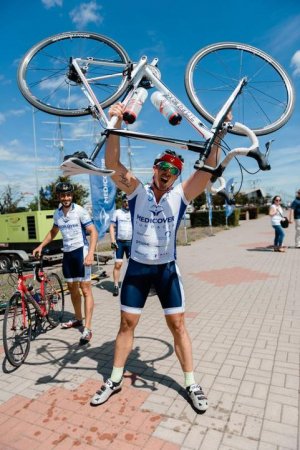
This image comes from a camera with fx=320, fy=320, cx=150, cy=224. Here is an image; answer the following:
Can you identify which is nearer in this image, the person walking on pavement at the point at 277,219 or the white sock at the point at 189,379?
the white sock at the point at 189,379

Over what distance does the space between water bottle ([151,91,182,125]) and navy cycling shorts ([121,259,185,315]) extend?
1.47 meters

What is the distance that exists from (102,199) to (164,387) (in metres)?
6.29

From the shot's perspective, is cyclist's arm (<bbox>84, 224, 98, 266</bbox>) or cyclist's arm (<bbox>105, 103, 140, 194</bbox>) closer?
cyclist's arm (<bbox>105, 103, 140, 194</bbox>)

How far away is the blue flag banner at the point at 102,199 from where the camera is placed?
8945mm

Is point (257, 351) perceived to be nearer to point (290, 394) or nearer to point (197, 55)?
point (290, 394)

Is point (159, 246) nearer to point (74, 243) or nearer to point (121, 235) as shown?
point (74, 243)

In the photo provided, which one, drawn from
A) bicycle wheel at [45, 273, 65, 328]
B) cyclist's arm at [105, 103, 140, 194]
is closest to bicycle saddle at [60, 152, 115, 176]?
cyclist's arm at [105, 103, 140, 194]

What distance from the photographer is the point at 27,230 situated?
14914 mm

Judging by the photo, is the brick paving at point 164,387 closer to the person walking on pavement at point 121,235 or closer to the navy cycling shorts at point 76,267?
the navy cycling shorts at point 76,267

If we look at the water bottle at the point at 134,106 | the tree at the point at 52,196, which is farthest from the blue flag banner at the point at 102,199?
the tree at the point at 52,196

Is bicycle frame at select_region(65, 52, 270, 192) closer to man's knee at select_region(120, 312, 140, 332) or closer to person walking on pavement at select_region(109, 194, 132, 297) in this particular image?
man's knee at select_region(120, 312, 140, 332)

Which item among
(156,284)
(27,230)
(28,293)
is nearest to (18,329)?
(28,293)

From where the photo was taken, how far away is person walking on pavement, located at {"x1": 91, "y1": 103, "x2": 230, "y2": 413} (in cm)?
308

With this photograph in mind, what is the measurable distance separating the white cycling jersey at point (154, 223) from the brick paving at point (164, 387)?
4.55 feet
